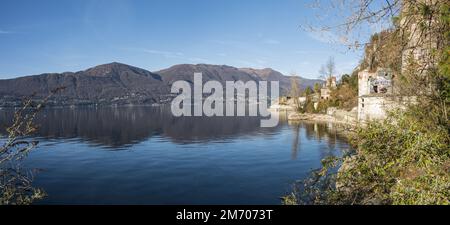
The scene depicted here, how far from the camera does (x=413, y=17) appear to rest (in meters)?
6.69

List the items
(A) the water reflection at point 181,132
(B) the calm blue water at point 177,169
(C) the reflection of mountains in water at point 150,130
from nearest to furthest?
(B) the calm blue water at point 177,169 < (A) the water reflection at point 181,132 < (C) the reflection of mountains in water at point 150,130

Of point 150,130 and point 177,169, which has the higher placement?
point 150,130

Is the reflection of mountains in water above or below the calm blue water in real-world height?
above

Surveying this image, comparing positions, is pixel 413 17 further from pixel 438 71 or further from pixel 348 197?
pixel 348 197

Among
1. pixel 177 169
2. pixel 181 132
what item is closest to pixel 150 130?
pixel 181 132

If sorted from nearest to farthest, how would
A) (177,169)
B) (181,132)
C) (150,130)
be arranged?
(177,169) < (181,132) < (150,130)

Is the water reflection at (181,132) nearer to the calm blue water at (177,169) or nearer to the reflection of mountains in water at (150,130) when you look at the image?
the reflection of mountains in water at (150,130)

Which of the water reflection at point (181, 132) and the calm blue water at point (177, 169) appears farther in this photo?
the water reflection at point (181, 132)

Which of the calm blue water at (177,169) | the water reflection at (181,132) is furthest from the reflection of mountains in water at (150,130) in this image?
the calm blue water at (177,169)

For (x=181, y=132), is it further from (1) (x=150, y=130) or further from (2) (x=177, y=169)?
(2) (x=177, y=169)

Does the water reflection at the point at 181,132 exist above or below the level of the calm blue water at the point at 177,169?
above

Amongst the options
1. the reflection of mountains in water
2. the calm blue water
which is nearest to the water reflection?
the reflection of mountains in water

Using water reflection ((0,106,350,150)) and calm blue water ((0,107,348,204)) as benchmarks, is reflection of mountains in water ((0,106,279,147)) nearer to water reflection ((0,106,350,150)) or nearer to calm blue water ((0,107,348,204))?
water reflection ((0,106,350,150))

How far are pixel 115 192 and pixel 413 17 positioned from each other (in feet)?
73.9
